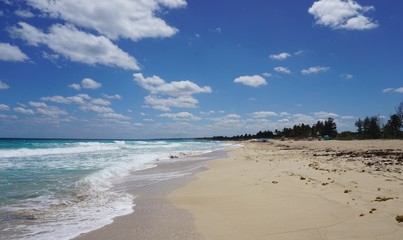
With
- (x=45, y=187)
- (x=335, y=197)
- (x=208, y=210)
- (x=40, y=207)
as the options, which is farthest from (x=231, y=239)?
(x=45, y=187)

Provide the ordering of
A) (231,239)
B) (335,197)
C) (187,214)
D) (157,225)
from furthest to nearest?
1. (335,197)
2. (187,214)
3. (157,225)
4. (231,239)

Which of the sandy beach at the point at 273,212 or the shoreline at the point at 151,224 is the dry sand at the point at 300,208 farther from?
the shoreline at the point at 151,224

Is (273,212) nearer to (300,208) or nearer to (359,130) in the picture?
(300,208)

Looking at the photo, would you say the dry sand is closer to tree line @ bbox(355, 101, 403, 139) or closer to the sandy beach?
the sandy beach

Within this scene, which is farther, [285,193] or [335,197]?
[285,193]

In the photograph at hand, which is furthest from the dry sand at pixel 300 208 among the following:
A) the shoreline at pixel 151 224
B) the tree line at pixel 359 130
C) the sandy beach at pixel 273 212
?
the tree line at pixel 359 130

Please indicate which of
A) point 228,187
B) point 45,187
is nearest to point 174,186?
point 228,187

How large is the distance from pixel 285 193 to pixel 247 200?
3.66ft

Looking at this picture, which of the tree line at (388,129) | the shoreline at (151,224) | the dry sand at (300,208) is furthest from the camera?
the tree line at (388,129)

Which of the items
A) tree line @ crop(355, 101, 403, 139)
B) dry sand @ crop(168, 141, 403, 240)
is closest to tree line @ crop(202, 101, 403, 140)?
tree line @ crop(355, 101, 403, 139)

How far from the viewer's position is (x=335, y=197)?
6512 mm

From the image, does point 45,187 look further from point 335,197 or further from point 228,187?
point 335,197

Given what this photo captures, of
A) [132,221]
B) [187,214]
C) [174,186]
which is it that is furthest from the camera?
[174,186]

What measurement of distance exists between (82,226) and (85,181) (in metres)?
5.82
